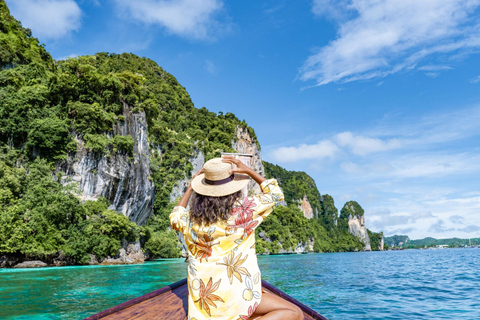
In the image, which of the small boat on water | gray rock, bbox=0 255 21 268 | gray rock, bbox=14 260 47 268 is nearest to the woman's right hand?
the small boat on water

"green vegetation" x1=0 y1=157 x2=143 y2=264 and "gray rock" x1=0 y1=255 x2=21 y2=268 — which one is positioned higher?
"green vegetation" x1=0 y1=157 x2=143 y2=264

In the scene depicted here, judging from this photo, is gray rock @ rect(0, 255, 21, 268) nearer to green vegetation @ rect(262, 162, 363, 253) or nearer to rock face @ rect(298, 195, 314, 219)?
green vegetation @ rect(262, 162, 363, 253)

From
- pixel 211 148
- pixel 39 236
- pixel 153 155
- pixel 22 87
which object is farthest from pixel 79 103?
pixel 211 148

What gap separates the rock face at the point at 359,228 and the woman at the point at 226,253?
115112mm

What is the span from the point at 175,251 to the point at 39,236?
14696mm

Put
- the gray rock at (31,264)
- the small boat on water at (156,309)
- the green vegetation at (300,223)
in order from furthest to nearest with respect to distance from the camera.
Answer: the green vegetation at (300,223)
the gray rock at (31,264)
the small boat on water at (156,309)

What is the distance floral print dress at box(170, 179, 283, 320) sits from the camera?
215 centimetres

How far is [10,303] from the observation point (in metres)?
7.87

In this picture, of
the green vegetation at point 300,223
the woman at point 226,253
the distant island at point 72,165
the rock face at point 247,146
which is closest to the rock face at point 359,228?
the green vegetation at point 300,223

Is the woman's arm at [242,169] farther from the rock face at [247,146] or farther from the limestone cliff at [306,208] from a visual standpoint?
the limestone cliff at [306,208]

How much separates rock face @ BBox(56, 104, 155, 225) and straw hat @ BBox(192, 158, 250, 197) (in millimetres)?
25766

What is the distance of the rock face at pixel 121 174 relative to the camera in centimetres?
2535

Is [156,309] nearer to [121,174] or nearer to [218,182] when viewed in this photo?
[218,182]

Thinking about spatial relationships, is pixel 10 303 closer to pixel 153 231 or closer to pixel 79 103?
pixel 79 103
